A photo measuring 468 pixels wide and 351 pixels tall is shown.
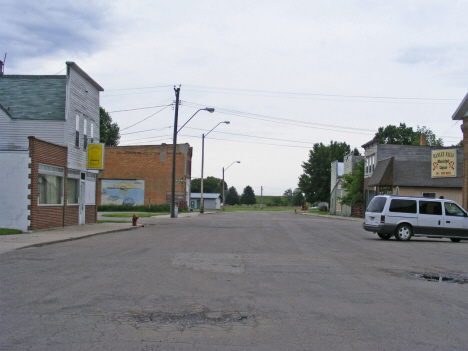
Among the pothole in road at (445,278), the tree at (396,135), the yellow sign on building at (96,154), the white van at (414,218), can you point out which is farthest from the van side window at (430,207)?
the tree at (396,135)

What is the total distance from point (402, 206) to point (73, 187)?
16.3 m

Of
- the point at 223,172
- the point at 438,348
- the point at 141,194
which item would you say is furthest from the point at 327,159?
the point at 438,348

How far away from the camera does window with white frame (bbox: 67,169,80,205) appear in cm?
2498

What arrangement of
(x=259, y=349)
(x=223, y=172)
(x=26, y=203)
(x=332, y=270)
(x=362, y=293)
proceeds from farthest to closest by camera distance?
(x=223, y=172) < (x=26, y=203) < (x=332, y=270) < (x=362, y=293) < (x=259, y=349)

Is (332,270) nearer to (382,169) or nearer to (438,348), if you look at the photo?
(438,348)

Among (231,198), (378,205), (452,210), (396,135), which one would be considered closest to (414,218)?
(378,205)

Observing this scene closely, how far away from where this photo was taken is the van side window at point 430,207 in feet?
69.8

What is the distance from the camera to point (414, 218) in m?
21.1

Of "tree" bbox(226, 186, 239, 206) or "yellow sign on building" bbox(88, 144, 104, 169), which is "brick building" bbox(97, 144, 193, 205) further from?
"tree" bbox(226, 186, 239, 206)

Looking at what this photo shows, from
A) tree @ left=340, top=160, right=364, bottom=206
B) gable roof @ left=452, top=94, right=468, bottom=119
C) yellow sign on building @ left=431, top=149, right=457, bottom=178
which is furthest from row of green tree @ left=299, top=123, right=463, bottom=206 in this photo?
gable roof @ left=452, top=94, right=468, bottom=119

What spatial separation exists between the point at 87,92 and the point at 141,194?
131ft

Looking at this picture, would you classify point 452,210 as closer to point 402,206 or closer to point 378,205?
point 402,206

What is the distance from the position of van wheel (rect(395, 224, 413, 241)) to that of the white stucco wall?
15506 mm

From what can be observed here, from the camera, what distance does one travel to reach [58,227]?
23.5m
